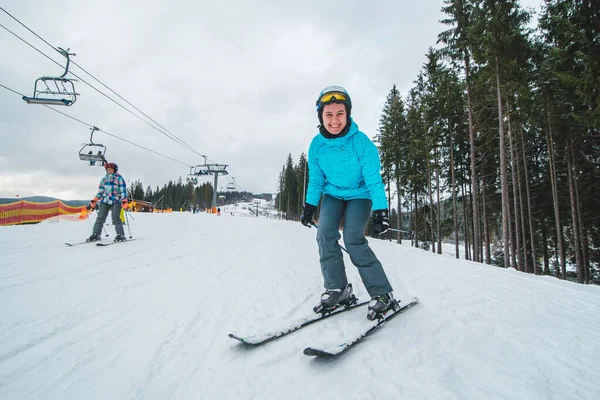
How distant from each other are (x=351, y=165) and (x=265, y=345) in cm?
184

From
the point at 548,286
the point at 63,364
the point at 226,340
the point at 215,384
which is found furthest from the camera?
the point at 548,286

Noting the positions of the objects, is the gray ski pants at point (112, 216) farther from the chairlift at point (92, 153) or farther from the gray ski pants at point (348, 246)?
the chairlift at point (92, 153)

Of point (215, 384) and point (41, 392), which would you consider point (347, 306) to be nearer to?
point (215, 384)

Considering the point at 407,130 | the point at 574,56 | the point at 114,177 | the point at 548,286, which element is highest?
the point at 407,130

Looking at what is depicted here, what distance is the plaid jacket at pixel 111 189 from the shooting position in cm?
671

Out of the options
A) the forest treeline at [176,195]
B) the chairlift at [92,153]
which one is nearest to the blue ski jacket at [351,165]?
the chairlift at [92,153]

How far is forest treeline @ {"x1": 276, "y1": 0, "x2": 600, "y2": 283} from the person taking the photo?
10.5 meters

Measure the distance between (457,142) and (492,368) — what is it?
2150 centimetres

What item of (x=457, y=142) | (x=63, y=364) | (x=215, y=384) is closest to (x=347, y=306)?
(x=215, y=384)

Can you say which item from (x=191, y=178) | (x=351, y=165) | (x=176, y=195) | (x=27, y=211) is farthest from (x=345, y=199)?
(x=176, y=195)

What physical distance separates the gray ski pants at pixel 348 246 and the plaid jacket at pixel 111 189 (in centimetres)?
683

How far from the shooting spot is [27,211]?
1563 cm

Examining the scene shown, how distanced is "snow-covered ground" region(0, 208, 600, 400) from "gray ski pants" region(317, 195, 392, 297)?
333 mm

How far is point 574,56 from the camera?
1003 cm
